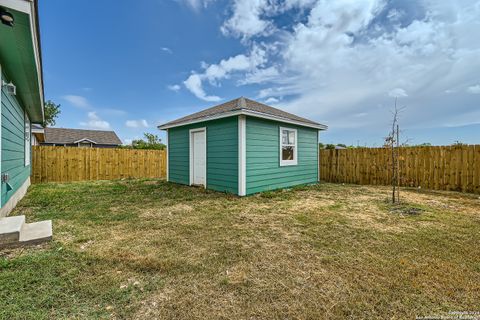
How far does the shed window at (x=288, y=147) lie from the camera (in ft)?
25.4

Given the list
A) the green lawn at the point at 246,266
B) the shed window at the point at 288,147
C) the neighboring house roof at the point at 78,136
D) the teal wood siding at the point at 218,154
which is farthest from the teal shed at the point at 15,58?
the neighboring house roof at the point at 78,136

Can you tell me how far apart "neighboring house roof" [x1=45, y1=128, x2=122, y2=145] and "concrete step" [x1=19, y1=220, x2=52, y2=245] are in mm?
24627

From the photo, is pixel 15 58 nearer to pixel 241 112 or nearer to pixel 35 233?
pixel 35 233

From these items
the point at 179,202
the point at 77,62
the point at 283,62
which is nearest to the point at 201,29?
the point at 283,62

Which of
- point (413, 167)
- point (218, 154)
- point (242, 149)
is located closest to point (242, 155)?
point (242, 149)

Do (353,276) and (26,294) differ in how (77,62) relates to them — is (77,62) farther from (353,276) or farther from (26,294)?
(353,276)

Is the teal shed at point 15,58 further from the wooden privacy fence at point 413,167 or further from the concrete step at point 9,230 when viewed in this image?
the wooden privacy fence at point 413,167

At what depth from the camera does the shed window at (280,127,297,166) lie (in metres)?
7.75

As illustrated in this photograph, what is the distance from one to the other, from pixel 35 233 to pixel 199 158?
5081 mm

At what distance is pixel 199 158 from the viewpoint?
7.84 meters

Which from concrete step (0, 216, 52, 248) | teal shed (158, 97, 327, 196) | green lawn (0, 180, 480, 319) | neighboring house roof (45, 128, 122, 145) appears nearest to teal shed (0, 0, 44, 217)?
concrete step (0, 216, 52, 248)

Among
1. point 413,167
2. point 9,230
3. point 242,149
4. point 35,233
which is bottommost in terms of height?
point 35,233

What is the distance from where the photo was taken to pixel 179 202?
223 inches

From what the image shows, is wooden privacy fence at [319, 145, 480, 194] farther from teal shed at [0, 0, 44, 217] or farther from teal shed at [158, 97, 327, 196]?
teal shed at [0, 0, 44, 217]
